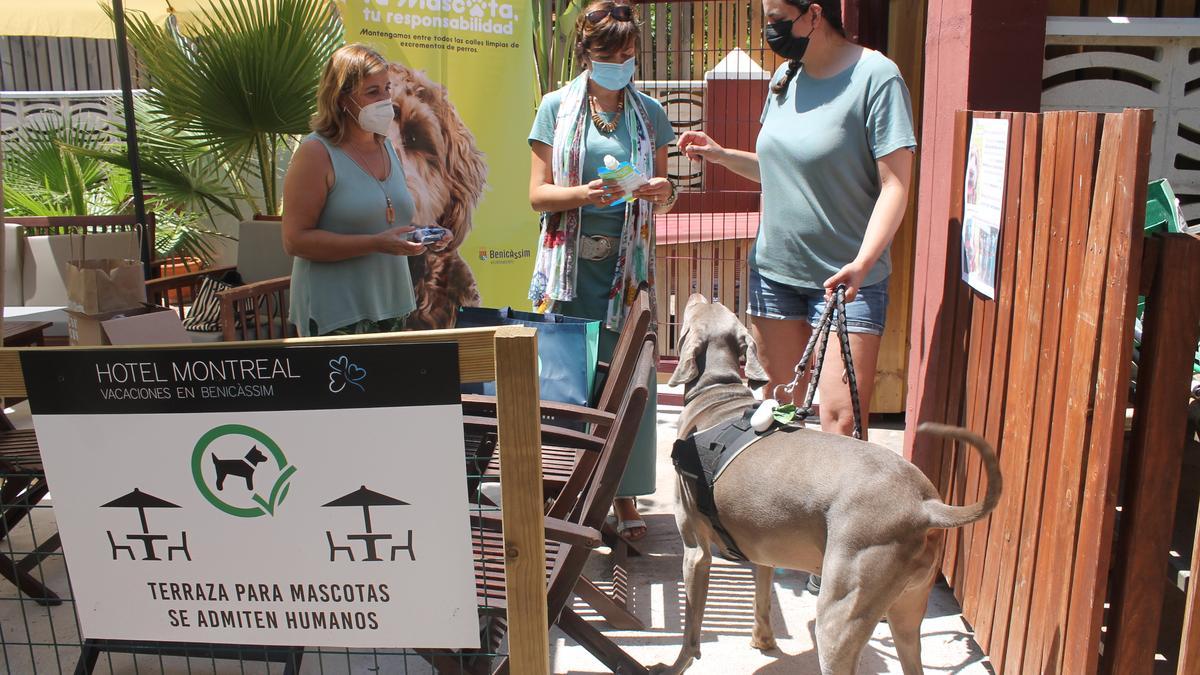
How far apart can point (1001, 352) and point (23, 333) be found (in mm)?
4974

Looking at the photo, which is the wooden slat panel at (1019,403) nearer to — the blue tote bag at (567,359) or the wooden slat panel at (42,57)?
the blue tote bag at (567,359)

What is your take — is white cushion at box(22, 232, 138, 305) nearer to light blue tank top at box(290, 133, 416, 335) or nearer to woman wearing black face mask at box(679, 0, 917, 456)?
light blue tank top at box(290, 133, 416, 335)

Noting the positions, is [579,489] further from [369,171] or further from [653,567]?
[369,171]

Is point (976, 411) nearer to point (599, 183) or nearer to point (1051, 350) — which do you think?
point (1051, 350)

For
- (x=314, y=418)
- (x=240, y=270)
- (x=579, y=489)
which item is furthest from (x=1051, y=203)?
(x=240, y=270)

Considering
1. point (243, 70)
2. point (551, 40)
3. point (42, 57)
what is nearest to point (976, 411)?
point (551, 40)

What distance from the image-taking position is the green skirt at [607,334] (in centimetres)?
407

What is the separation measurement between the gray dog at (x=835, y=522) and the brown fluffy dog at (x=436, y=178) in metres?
2.78

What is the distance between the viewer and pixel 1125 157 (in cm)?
211

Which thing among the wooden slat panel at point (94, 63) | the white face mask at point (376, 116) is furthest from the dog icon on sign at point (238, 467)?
the wooden slat panel at point (94, 63)

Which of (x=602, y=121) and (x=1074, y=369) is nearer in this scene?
(x=1074, y=369)

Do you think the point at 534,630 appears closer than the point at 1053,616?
Yes

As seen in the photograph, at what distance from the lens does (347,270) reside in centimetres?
370

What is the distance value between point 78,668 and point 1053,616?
286 centimetres
